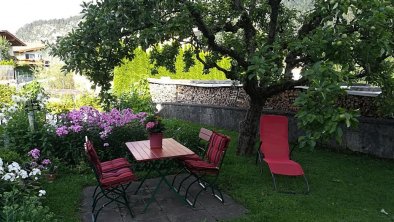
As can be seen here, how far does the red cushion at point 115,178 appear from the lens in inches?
162

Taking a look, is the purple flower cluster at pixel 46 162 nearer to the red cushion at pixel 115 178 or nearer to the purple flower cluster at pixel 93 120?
Answer: the purple flower cluster at pixel 93 120

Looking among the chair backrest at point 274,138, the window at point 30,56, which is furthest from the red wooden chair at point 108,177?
the window at point 30,56

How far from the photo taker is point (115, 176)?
4.38 metres

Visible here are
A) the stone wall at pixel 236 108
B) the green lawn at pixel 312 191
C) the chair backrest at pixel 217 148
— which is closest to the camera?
the green lawn at pixel 312 191

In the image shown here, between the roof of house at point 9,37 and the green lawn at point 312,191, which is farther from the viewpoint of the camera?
the roof of house at point 9,37

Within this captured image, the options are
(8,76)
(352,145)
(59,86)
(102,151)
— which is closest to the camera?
(102,151)

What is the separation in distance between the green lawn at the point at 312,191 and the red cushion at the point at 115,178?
57 centimetres

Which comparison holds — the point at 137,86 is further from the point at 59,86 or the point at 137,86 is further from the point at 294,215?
the point at 294,215

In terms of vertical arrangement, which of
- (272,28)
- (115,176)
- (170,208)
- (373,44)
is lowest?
(170,208)

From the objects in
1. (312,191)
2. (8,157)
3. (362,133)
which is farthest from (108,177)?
(362,133)

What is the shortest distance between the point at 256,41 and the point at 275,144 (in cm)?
208

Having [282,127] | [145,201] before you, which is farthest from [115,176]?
[282,127]

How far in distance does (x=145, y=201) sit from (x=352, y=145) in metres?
4.83

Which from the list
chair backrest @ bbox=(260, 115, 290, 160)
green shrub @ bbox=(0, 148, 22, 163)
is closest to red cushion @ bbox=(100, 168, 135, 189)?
green shrub @ bbox=(0, 148, 22, 163)
